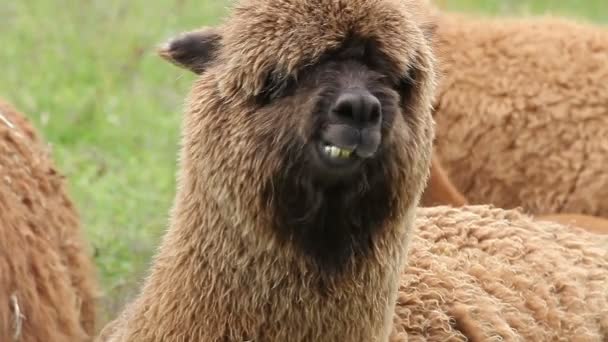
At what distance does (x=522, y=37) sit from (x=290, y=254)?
4187mm

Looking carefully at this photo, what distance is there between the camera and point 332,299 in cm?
400

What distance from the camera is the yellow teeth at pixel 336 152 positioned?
3.72 meters

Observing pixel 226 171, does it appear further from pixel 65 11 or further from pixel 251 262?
pixel 65 11

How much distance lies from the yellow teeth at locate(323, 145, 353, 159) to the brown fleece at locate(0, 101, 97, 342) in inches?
56.8

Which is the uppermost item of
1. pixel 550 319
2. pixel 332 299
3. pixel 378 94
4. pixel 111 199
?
pixel 378 94

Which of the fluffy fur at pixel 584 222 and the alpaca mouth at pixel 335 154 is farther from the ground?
the alpaca mouth at pixel 335 154

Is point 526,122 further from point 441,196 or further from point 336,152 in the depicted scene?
point 336,152

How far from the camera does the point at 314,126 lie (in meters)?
3.74

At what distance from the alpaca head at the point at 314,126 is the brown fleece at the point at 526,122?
311cm

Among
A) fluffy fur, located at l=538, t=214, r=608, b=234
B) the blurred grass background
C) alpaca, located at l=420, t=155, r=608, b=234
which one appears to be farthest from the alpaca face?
the blurred grass background

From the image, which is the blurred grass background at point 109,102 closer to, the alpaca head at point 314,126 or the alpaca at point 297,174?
the alpaca at point 297,174

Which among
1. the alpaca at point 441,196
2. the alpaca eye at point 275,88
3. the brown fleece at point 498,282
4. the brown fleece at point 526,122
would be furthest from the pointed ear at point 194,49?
the brown fleece at point 526,122

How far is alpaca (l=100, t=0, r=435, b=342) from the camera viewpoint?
12.5ft

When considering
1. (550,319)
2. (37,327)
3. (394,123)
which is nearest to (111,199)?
(37,327)
